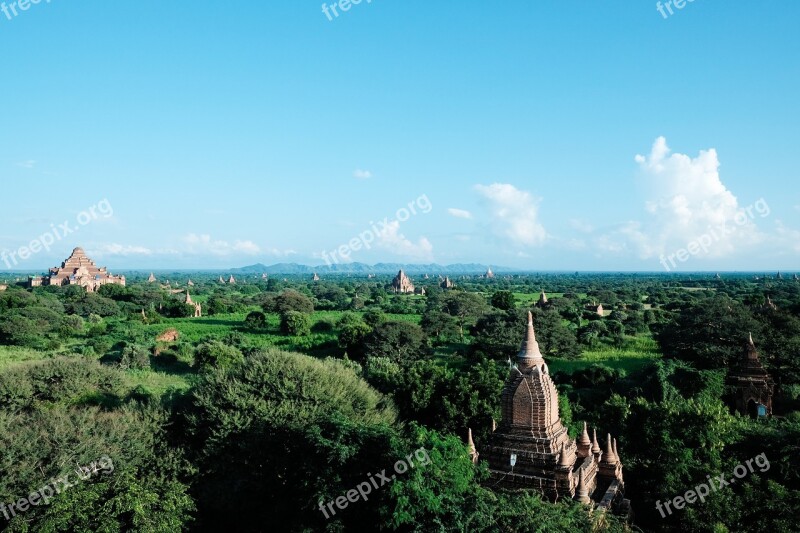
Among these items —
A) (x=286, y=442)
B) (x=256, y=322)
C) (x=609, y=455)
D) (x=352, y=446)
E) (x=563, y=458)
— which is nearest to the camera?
(x=563, y=458)

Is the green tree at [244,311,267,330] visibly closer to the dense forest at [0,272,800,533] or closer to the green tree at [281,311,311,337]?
the green tree at [281,311,311,337]

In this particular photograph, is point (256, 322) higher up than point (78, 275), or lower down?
lower down

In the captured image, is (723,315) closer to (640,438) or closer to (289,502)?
(640,438)

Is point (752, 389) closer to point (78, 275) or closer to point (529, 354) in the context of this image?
point (529, 354)

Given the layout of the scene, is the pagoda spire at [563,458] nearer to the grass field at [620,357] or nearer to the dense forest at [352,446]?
the dense forest at [352,446]

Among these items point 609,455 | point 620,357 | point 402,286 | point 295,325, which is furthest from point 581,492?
point 402,286

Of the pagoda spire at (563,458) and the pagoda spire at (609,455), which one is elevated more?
the pagoda spire at (563,458)

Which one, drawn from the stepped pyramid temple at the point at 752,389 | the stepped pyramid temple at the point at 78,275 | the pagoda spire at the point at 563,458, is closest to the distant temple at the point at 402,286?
the stepped pyramid temple at the point at 78,275
